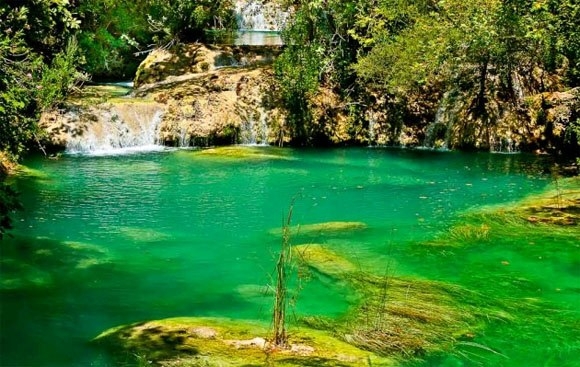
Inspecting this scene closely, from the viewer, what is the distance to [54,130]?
18.3m

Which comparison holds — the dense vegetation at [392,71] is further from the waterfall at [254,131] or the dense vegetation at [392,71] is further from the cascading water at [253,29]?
the cascading water at [253,29]

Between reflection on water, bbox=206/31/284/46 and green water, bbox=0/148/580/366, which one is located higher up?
reflection on water, bbox=206/31/284/46

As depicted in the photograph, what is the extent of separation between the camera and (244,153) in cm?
1838

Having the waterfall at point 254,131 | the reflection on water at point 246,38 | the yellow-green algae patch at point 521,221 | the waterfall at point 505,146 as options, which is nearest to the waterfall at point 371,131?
the waterfall at point 254,131

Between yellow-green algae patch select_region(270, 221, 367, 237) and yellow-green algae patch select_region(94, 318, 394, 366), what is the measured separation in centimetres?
413

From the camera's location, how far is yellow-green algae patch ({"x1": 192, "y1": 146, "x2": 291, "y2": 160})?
709 inches

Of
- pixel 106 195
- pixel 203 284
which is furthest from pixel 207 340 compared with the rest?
pixel 106 195

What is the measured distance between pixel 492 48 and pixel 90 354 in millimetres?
13769

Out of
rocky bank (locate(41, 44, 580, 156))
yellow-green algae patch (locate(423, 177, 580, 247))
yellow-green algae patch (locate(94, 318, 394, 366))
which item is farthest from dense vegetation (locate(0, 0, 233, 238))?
yellow-green algae patch (locate(94, 318, 394, 366))

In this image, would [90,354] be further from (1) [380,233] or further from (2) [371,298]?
(1) [380,233]

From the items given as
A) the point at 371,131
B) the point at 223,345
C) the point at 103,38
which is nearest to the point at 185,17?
the point at 103,38

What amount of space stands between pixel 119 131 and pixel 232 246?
9534 millimetres

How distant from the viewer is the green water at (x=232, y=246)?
734 cm

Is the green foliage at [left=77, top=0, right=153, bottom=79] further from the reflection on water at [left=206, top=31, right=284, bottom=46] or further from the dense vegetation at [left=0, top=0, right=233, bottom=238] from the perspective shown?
the reflection on water at [left=206, top=31, right=284, bottom=46]
